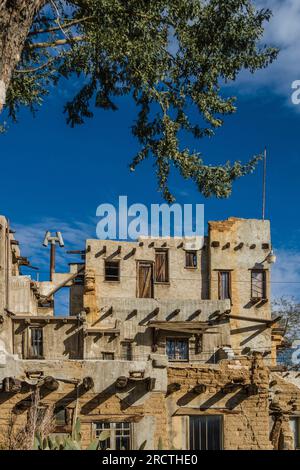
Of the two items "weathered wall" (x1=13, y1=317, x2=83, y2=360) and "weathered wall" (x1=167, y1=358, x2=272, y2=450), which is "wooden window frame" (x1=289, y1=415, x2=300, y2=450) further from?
"weathered wall" (x1=167, y1=358, x2=272, y2=450)

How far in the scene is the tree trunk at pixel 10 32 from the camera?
12281 millimetres

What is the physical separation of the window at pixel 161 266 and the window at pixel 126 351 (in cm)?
478

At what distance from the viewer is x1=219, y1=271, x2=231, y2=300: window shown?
43219 millimetres

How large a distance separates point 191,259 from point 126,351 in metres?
6.87

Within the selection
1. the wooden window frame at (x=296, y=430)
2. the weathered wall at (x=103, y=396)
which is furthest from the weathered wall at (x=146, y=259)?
the weathered wall at (x=103, y=396)

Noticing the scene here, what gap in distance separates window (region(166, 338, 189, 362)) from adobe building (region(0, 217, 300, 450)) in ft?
0.16

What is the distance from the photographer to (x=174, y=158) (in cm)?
1698

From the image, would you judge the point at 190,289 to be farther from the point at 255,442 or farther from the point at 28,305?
the point at 255,442

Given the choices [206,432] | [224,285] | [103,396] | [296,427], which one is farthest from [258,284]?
[103,396]

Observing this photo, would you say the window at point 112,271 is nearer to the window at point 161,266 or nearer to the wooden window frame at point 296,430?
the window at point 161,266

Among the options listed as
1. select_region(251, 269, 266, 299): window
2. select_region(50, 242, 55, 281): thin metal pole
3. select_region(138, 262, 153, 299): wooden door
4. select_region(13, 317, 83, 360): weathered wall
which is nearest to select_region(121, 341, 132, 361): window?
select_region(13, 317, 83, 360): weathered wall

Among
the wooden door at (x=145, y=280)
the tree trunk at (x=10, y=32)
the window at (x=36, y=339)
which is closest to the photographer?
the tree trunk at (x=10, y=32)

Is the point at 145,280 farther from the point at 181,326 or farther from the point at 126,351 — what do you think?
the point at 126,351
